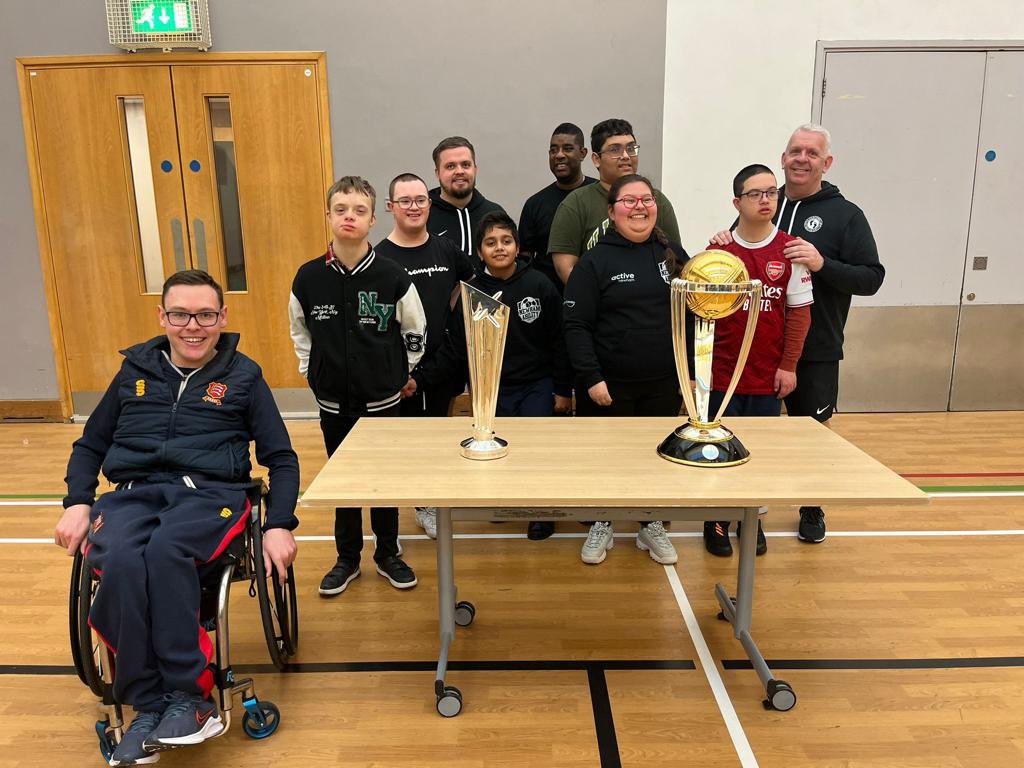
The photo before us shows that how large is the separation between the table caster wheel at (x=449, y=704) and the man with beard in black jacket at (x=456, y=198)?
1.81 m

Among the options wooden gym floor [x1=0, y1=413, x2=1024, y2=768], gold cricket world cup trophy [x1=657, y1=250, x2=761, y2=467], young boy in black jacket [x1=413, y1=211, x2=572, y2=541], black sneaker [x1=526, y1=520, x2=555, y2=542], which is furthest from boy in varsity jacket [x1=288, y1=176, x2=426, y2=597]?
gold cricket world cup trophy [x1=657, y1=250, x2=761, y2=467]

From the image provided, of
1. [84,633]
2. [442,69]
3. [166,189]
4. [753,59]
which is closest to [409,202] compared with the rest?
[84,633]

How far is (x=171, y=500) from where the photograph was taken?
1842mm

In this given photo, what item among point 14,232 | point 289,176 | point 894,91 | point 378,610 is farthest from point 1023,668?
point 14,232

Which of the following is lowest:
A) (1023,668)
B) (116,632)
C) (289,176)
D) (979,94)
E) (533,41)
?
(1023,668)

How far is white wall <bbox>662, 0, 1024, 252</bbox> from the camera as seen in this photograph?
455 cm

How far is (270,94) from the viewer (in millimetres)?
4559

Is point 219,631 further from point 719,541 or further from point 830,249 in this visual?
point 830,249

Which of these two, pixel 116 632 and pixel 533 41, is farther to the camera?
pixel 533 41

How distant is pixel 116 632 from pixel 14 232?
4137 mm

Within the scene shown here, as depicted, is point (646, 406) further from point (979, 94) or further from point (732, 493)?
point (979, 94)

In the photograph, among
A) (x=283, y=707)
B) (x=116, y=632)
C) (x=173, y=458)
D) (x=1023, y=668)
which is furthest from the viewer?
(x=1023, y=668)

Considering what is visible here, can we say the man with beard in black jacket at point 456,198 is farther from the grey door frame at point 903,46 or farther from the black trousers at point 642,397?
the grey door frame at point 903,46

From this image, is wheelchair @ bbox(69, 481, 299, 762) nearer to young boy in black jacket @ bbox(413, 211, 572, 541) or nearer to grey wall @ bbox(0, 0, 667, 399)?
young boy in black jacket @ bbox(413, 211, 572, 541)
